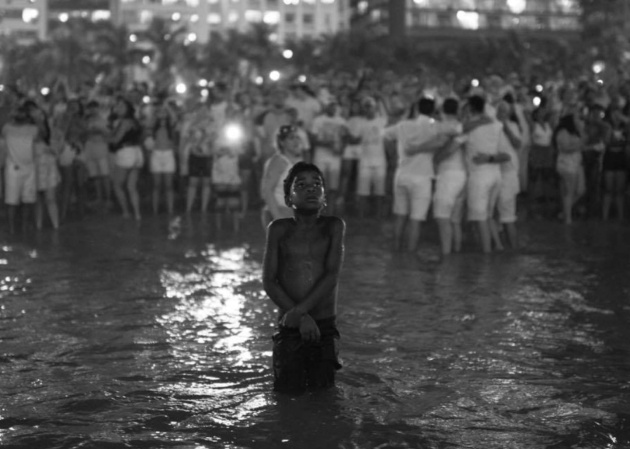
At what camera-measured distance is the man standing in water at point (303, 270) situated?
6.81 m

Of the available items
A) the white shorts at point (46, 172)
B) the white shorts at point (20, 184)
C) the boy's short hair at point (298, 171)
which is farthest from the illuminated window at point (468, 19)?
the boy's short hair at point (298, 171)

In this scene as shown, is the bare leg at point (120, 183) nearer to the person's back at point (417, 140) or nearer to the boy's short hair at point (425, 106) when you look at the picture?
the person's back at point (417, 140)

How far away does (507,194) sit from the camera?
1366 centimetres

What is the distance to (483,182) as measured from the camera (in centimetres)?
1323

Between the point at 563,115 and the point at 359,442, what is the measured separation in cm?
1122

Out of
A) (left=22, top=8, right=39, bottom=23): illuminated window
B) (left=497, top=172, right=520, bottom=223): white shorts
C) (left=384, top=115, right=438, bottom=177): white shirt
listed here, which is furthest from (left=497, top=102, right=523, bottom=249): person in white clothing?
(left=22, top=8, right=39, bottom=23): illuminated window

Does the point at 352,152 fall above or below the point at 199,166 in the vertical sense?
above

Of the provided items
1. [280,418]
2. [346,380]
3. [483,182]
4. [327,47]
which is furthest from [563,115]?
[327,47]

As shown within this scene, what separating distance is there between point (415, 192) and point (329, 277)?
6628mm

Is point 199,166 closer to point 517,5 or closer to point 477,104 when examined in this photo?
point 477,104

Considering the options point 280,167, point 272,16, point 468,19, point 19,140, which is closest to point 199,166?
point 19,140

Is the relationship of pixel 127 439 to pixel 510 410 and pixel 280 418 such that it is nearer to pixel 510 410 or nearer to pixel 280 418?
pixel 280 418

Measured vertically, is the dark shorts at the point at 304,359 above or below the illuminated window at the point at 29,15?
below

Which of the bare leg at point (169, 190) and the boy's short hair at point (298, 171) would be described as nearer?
the boy's short hair at point (298, 171)
